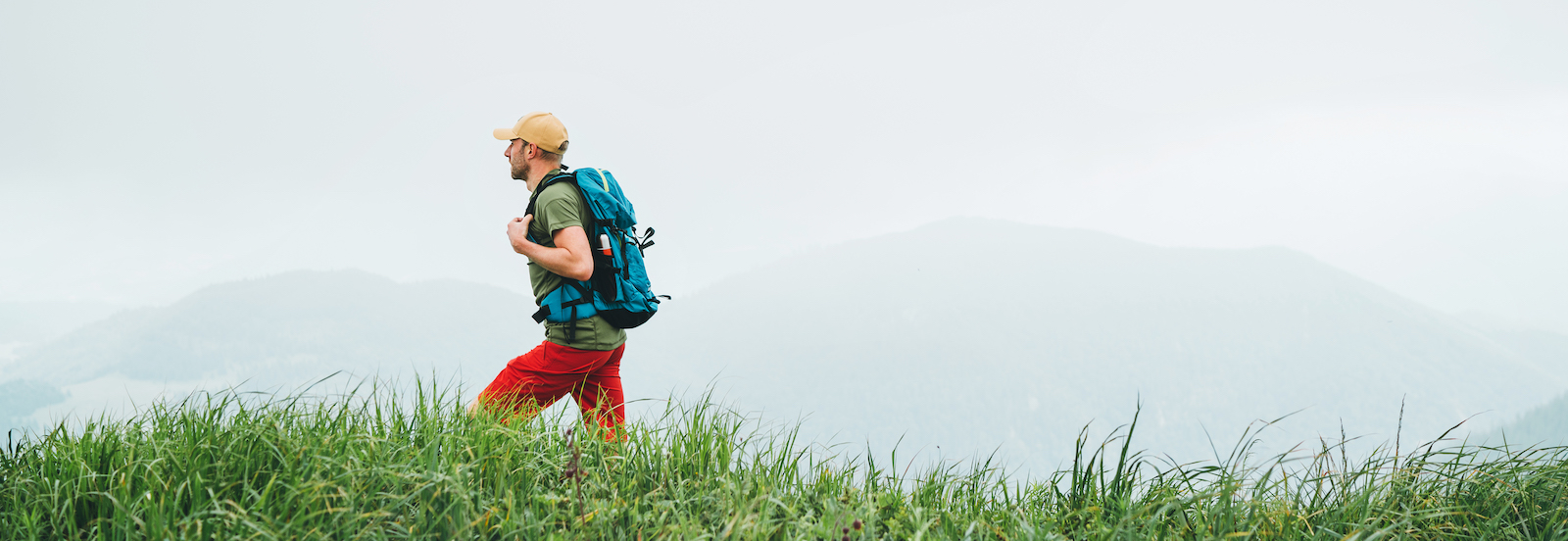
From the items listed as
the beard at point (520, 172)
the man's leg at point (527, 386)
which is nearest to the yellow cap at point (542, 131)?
the beard at point (520, 172)

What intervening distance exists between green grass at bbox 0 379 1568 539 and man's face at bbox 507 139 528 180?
46.4 inches

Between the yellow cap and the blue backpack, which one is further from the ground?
the yellow cap

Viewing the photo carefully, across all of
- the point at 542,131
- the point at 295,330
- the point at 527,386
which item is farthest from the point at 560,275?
the point at 295,330

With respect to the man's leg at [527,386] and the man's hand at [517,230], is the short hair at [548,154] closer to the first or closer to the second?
the man's hand at [517,230]

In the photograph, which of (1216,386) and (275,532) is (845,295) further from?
(275,532)

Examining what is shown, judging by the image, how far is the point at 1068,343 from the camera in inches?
4075

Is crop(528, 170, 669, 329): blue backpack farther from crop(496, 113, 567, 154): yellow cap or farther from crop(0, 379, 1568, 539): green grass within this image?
crop(0, 379, 1568, 539): green grass

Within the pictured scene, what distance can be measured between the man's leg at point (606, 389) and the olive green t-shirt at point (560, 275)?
13 cm

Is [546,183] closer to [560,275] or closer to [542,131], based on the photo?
[542,131]

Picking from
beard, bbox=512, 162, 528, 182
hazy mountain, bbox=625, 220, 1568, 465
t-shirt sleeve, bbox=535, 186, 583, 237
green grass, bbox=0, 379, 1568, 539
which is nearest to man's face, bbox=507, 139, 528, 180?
beard, bbox=512, 162, 528, 182

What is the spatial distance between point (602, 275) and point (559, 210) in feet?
1.26

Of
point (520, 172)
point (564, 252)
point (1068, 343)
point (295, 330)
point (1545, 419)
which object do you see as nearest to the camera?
point (564, 252)

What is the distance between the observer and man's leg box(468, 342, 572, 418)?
3.22 metres

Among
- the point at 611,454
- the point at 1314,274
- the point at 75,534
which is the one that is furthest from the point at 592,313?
the point at 1314,274
